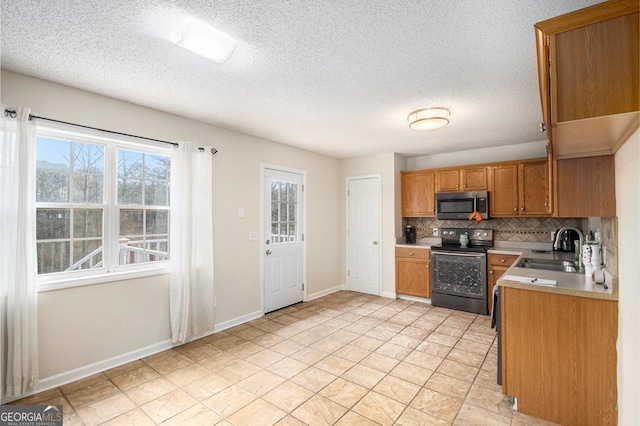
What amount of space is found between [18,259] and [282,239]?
9.57 ft

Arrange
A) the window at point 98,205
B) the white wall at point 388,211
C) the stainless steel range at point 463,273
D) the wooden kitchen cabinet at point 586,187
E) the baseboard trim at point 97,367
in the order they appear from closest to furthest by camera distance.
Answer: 1. the wooden kitchen cabinet at point 586,187
2. the baseboard trim at point 97,367
3. the window at point 98,205
4. the stainless steel range at point 463,273
5. the white wall at point 388,211

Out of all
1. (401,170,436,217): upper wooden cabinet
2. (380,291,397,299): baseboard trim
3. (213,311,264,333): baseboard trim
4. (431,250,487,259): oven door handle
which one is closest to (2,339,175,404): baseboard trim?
(213,311,264,333): baseboard trim

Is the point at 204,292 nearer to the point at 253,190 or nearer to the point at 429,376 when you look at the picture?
the point at 253,190

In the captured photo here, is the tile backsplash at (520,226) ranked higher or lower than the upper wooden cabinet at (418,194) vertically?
lower

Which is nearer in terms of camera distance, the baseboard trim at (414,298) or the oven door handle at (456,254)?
the oven door handle at (456,254)

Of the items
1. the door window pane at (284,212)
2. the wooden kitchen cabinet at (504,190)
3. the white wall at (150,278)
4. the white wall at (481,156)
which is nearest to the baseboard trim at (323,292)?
the white wall at (150,278)

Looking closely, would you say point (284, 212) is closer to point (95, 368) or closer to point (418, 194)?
point (418, 194)

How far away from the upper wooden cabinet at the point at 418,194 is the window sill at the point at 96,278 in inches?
153

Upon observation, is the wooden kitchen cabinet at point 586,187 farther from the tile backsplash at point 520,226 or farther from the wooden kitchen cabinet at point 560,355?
the tile backsplash at point 520,226

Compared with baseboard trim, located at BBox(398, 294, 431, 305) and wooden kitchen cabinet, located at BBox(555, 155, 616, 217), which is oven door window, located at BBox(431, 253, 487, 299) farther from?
wooden kitchen cabinet, located at BBox(555, 155, 616, 217)

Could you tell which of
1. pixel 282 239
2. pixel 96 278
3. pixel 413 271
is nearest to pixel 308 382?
pixel 96 278

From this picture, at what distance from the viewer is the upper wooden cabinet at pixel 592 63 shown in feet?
3.52

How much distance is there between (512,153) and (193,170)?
4.64 m

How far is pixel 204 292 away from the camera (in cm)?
342
